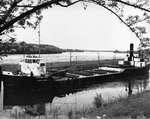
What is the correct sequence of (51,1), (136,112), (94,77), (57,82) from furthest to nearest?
(94,77)
(57,82)
(136,112)
(51,1)

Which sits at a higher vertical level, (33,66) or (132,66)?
(33,66)

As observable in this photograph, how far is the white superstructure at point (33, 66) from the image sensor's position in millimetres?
33875

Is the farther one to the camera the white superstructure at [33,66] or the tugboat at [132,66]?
the tugboat at [132,66]

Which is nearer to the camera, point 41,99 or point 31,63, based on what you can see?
point 41,99

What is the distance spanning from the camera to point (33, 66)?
33938mm

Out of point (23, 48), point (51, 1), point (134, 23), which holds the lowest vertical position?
point (23, 48)

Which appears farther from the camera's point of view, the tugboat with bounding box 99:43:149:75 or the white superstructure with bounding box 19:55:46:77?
the tugboat with bounding box 99:43:149:75

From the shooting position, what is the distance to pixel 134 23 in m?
7.76

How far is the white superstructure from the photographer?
111 ft

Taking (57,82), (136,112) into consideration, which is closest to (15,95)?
(57,82)

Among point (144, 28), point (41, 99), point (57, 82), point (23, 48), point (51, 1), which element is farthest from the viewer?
point (57, 82)

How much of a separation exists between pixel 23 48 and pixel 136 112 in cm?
564

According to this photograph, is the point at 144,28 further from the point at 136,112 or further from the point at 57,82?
the point at 57,82

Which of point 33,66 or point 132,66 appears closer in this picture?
point 33,66
